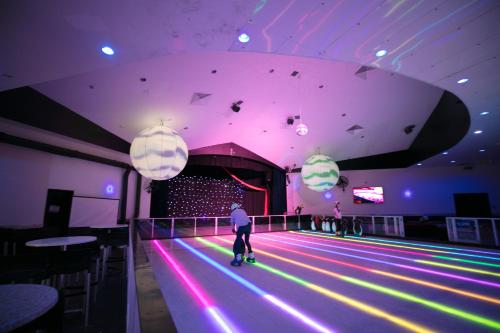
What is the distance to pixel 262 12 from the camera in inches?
105

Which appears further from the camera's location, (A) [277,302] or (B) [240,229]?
(B) [240,229]

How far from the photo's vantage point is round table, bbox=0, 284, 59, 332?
971mm

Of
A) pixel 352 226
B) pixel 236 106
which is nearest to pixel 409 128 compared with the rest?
pixel 352 226

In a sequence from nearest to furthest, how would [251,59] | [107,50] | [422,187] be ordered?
1. [107,50]
2. [251,59]
3. [422,187]

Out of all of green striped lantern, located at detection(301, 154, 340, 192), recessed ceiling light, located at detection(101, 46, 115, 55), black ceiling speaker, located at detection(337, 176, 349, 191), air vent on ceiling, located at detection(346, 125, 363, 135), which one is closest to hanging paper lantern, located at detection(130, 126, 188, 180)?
recessed ceiling light, located at detection(101, 46, 115, 55)

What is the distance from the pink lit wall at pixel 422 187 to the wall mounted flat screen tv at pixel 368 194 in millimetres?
181

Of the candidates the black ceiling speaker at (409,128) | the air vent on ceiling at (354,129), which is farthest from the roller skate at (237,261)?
the black ceiling speaker at (409,128)

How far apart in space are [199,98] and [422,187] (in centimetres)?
1082

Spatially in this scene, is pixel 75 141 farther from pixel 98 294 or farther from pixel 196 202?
pixel 196 202

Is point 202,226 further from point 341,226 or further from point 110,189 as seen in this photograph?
point 341,226

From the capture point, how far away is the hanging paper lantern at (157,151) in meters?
4.71

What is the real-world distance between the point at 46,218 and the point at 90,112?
3.10 meters

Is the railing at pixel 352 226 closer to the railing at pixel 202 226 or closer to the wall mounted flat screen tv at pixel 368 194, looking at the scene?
the railing at pixel 202 226

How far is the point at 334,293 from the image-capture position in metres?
2.82
